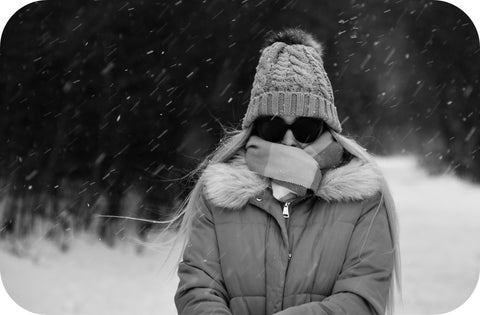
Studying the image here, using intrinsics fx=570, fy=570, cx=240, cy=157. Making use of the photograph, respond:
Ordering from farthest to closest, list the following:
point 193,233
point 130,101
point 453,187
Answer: point 130,101 < point 453,187 < point 193,233

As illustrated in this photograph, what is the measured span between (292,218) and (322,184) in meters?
0.13

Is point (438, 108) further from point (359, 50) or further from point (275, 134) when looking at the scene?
point (275, 134)

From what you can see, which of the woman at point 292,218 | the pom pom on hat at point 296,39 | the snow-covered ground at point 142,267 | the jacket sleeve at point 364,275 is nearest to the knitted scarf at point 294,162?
the woman at point 292,218

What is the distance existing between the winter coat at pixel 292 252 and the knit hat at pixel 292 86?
0.19m

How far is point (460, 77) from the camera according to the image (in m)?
3.71

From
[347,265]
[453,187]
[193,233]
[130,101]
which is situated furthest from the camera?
[130,101]

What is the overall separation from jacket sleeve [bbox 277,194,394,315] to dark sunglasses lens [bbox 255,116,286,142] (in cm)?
32

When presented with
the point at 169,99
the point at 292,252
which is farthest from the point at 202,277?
the point at 169,99

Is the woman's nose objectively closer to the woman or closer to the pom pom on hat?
the woman

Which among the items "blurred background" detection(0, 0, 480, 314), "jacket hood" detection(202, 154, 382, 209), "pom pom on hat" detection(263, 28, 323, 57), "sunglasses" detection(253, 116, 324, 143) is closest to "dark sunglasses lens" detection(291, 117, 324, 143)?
"sunglasses" detection(253, 116, 324, 143)

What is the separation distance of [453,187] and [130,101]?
2208 mm

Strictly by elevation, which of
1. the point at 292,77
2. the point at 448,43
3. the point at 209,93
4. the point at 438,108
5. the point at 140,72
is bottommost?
the point at 438,108

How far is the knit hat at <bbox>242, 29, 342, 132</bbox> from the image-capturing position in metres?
1.59

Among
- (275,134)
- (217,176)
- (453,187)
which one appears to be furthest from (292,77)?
(453,187)
